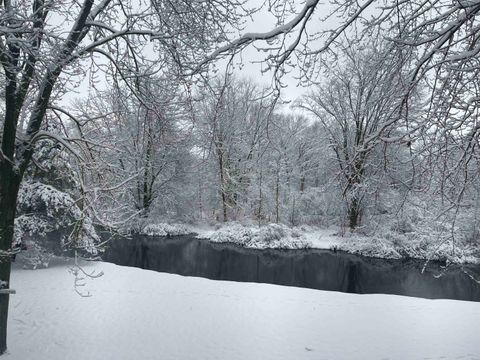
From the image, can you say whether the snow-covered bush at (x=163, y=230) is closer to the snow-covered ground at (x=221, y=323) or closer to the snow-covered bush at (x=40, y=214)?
the snow-covered bush at (x=40, y=214)

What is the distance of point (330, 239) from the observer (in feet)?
72.7

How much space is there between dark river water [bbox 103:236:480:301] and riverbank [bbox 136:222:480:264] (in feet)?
2.51

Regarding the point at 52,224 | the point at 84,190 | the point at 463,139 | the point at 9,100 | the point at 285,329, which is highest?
the point at 9,100

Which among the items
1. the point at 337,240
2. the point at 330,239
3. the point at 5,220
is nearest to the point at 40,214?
the point at 5,220

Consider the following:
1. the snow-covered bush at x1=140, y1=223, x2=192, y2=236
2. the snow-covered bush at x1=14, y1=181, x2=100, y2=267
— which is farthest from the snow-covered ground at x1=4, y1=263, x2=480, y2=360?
the snow-covered bush at x1=140, y1=223, x2=192, y2=236

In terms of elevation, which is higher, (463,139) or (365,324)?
(463,139)

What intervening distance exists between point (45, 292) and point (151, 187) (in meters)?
18.0

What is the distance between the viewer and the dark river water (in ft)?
45.7

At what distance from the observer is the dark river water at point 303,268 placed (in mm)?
13924

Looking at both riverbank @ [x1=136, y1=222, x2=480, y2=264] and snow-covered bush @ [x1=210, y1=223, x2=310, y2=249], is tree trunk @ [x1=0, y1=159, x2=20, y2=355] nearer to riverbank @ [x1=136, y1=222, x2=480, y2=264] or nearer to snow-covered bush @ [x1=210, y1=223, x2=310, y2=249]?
riverbank @ [x1=136, y1=222, x2=480, y2=264]

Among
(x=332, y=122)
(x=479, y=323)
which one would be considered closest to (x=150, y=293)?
(x=479, y=323)

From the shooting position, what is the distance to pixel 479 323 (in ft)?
27.1

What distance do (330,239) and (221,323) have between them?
1546 centimetres

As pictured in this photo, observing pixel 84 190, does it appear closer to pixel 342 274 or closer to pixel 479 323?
pixel 479 323
